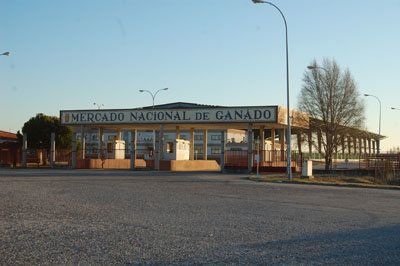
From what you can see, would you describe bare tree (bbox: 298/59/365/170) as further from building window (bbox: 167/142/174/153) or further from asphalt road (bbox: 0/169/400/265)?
asphalt road (bbox: 0/169/400/265)

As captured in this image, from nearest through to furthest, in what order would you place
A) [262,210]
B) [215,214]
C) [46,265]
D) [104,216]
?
[46,265]
[104,216]
[215,214]
[262,210]

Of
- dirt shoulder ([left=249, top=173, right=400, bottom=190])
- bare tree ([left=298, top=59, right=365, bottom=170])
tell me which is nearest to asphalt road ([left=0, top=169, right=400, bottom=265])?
dirt shoulder ([left=249, top=173, right=400, bottom=190])

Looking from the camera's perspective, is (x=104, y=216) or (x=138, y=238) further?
(x=104, y=216)

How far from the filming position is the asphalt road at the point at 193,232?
6.19 m

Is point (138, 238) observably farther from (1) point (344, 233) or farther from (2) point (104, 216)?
(1) point (344, 233)

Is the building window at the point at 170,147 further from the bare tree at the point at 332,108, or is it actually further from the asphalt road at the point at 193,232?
the asphalt road at the point at 193,232

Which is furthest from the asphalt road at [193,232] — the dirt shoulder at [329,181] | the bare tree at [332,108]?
the bare tree at [332,108]

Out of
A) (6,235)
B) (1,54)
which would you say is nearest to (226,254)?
(6,235)

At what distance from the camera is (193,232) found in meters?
8.21

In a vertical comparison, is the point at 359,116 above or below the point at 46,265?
above

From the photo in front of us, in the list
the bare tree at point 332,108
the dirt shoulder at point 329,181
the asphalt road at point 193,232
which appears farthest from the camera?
the bare tree at point 332,108

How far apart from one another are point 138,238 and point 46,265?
81.6 inches

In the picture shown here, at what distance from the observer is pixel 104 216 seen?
10.1m

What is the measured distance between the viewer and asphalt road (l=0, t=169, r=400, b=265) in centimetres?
619
